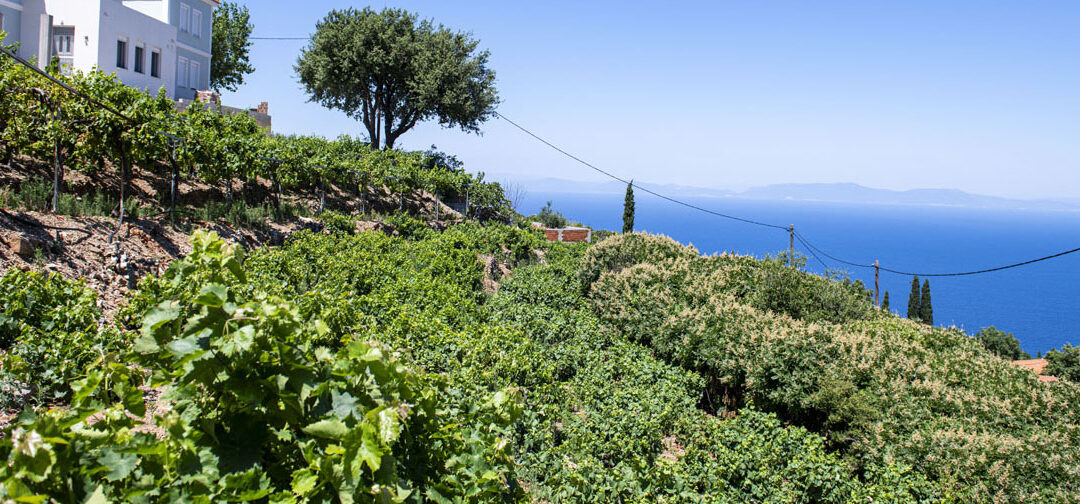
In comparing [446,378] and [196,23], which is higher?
[196,23]

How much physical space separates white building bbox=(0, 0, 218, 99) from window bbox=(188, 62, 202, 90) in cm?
181

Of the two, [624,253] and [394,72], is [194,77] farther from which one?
[624,253]

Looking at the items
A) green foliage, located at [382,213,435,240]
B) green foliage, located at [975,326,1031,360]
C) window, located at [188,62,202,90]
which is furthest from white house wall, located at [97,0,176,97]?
green foliage, located at [975,326,1031,360]

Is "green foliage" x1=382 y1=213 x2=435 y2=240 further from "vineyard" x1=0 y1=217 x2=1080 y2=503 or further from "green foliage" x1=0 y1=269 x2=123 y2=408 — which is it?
"green foliage" x1=0 y1=269 x2=123 y2=408

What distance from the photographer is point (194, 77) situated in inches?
1158

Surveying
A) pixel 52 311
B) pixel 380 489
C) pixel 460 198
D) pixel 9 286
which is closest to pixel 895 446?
pixel 380 489

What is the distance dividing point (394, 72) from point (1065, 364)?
104ft

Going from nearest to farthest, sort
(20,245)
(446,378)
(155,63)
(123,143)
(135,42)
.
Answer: (446,378) → (20,245) → (123,143) → (135,42) → (155,63)

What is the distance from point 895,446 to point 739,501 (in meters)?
2.62

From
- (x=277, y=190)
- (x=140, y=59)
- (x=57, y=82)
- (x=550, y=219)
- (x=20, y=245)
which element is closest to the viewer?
(x=57, y=82)

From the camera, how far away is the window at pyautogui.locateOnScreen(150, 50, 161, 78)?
2531 cm

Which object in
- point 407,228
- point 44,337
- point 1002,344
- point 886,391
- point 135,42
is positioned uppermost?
point 135,42

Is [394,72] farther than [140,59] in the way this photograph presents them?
Yes

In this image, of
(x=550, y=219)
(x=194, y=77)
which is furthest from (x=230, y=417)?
(x=550, y=219)
